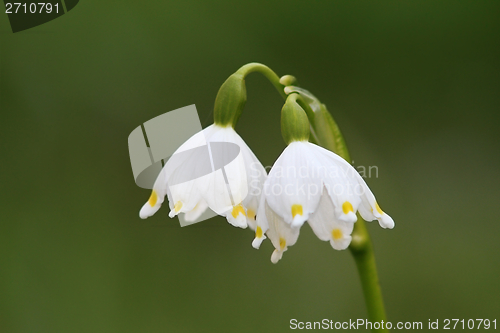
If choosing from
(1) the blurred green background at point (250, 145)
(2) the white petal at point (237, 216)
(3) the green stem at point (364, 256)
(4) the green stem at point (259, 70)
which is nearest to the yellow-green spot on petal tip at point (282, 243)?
(2) the white petal at point (237, 216)

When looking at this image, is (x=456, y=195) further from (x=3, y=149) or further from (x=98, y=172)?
(x=3, y=149)

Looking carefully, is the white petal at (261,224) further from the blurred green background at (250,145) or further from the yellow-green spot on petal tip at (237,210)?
the blurred green background at (250,145)

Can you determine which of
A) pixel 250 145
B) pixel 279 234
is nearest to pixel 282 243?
pixel 279 234

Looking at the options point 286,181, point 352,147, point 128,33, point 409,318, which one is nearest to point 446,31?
point 352,147

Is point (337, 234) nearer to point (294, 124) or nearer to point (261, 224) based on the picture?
point (261, 224)

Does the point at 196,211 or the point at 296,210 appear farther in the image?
the point at 196,211
